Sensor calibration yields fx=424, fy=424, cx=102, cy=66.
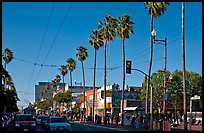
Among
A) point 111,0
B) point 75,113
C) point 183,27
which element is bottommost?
point 75,113

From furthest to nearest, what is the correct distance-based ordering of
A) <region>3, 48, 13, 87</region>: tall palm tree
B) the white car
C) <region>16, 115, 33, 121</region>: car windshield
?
<region>3, 48, 13, 87</region>: tall palm tree, <region>16, 115, 33, 121</region>: car windshield, the white car

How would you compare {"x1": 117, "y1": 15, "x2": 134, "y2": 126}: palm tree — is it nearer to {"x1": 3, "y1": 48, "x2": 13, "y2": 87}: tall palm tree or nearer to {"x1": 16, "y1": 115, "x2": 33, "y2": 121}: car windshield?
{"x1": 16, "y1": 115, "x2": 33, "y2": 121}: car windshield

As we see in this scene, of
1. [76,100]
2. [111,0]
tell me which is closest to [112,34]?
[111,0]

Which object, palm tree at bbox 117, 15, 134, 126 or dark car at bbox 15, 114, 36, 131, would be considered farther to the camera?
palm tree at bbox 117, 15, 134, 126

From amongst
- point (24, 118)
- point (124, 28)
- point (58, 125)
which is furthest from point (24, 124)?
point (124, 28)

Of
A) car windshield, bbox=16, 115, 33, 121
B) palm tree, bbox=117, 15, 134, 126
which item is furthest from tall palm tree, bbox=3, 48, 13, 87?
car windshield, bbox=16, 115, 33, 121

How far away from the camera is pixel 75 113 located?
363 ft

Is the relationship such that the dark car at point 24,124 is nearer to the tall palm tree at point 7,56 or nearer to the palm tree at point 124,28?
the palm tree at point 124,28

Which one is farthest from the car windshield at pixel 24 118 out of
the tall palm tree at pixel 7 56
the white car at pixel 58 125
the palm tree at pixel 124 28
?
the tall palm tree at pixel 7 56

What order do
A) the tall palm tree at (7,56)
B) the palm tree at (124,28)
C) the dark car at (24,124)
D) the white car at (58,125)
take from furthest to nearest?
the tall palm tree at (7,56) → the palm tree at (124,28) → the dark car at (24,124) → the white car at (58,125)

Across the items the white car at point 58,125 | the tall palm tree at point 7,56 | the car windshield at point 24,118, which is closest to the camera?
the white car at point 58,125

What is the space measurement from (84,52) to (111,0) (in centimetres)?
6794

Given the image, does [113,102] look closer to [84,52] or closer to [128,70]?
[84,52]

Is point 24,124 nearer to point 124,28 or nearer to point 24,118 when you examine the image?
point 24,118
